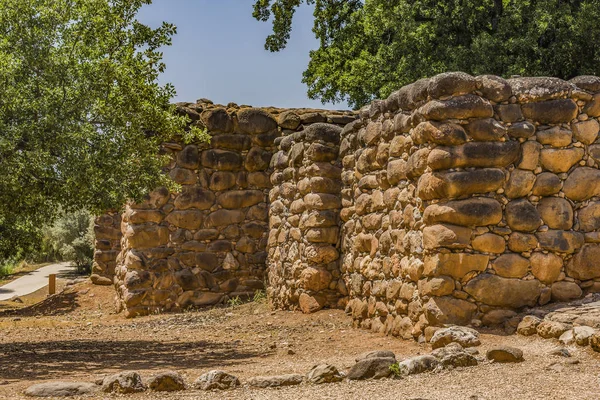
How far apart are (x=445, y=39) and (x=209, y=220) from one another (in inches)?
327

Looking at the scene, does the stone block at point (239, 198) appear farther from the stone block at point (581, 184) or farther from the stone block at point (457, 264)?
the stone block at point (581, 184)

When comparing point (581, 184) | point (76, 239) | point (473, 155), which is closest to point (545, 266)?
point (581, 184)

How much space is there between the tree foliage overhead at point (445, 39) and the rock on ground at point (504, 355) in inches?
426

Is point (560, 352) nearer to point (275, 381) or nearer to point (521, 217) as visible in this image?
point (521, 217)

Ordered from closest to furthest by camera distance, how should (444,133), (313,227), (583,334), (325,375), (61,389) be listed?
(61,389) < (325,375) < (583,334) < (444,133) < (313,227)

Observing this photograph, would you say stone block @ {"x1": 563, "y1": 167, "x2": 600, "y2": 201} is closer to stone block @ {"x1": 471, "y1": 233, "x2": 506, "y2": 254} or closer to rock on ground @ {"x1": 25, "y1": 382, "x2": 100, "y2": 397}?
stone block @ {"x1": 471, "y1": 233, "x2": 506, "y2": 254}

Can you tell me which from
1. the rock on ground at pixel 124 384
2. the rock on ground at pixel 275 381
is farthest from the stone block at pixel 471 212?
the rock on ground at pixel 124 384

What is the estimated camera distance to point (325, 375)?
5188mm

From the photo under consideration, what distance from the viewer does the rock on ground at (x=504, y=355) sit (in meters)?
5.56

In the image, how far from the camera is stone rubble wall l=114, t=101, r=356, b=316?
37.6ft

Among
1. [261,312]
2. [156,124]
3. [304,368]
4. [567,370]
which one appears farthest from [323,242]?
[567,370]

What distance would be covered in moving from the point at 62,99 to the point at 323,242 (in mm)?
4121

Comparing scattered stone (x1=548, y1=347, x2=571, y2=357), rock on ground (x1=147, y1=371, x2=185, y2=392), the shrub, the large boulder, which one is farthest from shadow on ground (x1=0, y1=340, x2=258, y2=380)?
the shrub

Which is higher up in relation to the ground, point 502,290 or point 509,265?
point 509,265
